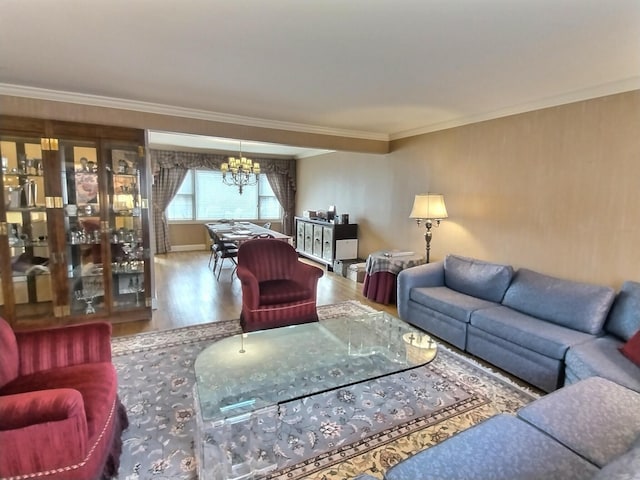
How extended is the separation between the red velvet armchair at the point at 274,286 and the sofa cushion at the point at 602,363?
218 centimetres

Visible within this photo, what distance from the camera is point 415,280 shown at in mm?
3736

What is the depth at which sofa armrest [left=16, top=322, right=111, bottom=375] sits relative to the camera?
1.83m

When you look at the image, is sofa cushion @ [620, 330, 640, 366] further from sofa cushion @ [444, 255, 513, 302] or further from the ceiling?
the ceiling

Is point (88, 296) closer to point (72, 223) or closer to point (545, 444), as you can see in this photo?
point (72, 223)

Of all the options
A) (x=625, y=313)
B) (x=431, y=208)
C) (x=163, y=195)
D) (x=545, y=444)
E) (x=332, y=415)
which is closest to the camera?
(x=545, y=444)

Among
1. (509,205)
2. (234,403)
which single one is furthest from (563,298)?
(234,403)

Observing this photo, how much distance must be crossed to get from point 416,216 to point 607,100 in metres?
2.01

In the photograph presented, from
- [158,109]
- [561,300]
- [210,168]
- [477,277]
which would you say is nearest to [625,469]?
[561,300]

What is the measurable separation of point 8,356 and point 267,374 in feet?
4.42

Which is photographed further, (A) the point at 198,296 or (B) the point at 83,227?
(A) the point at 198,296

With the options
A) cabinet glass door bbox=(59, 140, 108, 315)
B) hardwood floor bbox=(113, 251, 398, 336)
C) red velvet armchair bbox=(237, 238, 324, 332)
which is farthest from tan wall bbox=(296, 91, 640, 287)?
cabinet glass door bbox=(59, 140, 108, 315)

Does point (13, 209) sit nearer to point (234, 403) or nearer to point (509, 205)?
point (234, 403)

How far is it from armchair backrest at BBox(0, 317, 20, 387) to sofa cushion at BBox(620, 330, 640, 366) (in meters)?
3.58

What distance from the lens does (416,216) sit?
4164 millimetres
